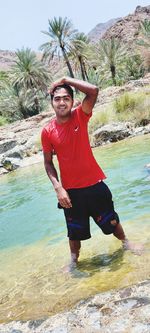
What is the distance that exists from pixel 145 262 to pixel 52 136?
140 cm

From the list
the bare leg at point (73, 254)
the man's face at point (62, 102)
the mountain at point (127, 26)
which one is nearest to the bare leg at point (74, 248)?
the bare leg at point (73, 254)

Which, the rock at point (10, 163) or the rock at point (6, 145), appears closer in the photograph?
the rock at point (10, 163)

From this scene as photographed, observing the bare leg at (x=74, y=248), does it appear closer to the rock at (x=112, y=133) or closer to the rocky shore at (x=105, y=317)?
the rocky shore at (x=105, y=317)

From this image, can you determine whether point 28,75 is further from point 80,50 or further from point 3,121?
point 80,50

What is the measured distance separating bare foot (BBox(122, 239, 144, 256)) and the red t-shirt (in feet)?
2.69

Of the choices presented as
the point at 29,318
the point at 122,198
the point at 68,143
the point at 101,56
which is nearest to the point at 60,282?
the point at 29,318

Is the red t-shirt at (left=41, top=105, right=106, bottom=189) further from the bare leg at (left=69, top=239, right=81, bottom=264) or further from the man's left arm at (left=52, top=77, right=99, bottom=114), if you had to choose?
the bare leg at (left=69, top=239, right=81, bottom=264)

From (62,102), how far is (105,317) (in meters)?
1.87

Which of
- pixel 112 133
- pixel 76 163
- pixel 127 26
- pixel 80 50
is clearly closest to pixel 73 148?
pixel 76 163

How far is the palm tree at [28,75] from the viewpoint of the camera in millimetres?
41688

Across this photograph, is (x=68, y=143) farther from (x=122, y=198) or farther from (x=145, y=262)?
(x=122, y=198)

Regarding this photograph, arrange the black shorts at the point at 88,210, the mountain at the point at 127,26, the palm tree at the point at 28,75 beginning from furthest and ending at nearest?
the mountain at the point at 127,26
the palm tree at the point at 28,75
the black shorts at the point at 88,210

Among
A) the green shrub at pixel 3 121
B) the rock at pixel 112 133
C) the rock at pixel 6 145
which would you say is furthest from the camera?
the green shrub at pixel 3 121

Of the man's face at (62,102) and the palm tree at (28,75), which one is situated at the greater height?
the man's face at (62,102)
